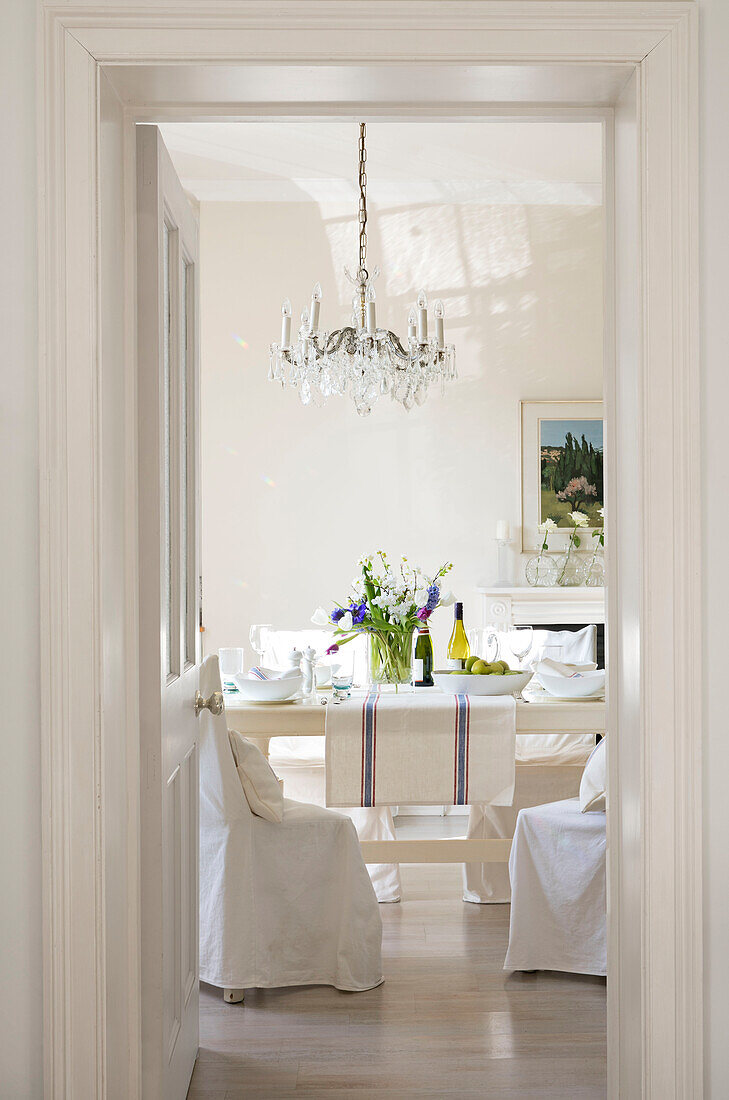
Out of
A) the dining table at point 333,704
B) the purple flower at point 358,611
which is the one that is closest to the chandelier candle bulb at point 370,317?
the purple flower at point 358,611

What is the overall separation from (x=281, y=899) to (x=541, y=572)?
10.5 feet

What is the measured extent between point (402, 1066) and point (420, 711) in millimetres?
977

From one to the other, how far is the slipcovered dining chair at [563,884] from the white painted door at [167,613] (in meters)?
1.06

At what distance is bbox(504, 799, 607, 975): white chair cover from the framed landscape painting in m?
2.92

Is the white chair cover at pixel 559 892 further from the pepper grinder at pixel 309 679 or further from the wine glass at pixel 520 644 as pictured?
the wine glass at pixel 520 644

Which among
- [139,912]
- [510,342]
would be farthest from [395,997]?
[510,342]

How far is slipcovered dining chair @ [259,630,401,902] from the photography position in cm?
376

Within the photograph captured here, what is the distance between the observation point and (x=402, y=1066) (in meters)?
2.50

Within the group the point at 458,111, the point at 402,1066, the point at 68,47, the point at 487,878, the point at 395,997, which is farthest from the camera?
the point at 487,878

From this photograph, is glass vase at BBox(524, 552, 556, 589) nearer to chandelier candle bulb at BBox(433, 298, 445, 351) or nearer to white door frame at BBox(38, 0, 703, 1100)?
chandelier candle bulb at BBox(433, 298, 445, 351)

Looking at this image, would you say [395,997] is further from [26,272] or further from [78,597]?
[26,272]

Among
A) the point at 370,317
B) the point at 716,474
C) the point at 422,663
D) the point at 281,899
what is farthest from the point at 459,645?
the point at 716,474

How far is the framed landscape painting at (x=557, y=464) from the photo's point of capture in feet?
18.7

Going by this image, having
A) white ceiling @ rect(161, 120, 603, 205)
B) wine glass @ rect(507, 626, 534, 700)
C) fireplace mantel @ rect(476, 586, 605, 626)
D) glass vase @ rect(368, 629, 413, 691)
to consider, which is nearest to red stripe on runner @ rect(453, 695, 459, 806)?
glass vase @ rect(368, 629, 413, 691)
